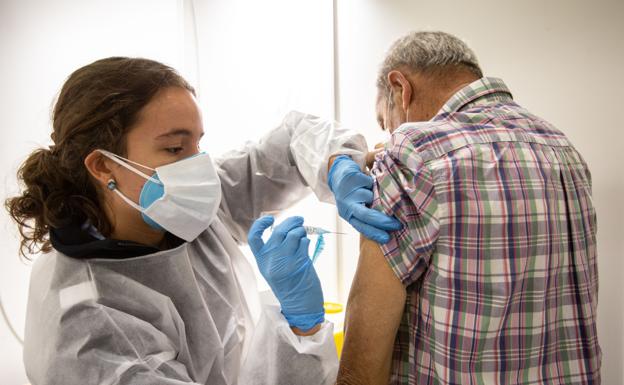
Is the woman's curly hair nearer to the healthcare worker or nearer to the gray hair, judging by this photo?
the healthcare worker

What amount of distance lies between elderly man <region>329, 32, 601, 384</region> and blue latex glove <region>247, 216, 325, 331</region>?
0.41 ft

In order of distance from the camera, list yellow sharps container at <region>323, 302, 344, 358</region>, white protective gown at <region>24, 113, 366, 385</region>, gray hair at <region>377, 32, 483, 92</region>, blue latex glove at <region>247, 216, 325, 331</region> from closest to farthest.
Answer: white protective gown at <region>24, 113, 366, 385</region>, blue latex glove at <region>247, 216, 325, 331</region>, gray hair at <region>377, 32, 483, 92</region>, yellow sharps container at <region>323, 302, 344, 358</region>

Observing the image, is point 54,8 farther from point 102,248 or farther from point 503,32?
point 503,32

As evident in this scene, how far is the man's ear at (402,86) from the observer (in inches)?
48.6

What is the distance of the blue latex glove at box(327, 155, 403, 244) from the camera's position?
3.43ft

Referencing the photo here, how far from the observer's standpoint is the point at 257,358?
100cm

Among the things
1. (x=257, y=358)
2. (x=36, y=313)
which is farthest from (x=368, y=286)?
(x=36, y=313)

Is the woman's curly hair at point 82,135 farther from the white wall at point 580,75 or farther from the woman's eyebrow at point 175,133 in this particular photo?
the white wall at point 580,75

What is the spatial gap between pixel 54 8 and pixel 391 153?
1.38 metres

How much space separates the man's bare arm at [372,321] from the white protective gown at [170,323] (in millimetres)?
91

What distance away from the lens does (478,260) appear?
942mm

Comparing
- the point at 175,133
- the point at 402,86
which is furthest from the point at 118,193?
the point at 402,86

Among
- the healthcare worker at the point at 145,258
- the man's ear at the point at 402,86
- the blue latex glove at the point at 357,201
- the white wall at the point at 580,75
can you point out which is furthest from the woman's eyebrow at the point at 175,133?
the white wall at the point at 580,75

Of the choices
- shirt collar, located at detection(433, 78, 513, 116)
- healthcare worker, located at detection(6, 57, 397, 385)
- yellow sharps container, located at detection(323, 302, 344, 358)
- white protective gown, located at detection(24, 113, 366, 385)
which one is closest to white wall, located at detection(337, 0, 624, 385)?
shirt collar, located at detection(433, 78, 513, 116)
